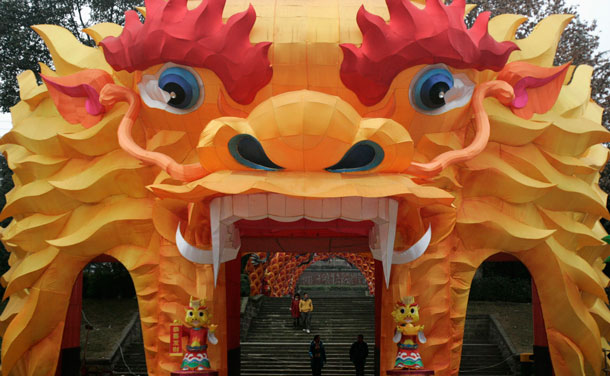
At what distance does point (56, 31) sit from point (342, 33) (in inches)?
194

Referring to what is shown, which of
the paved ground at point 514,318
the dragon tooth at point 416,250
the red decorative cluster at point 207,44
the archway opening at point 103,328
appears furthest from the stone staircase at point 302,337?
the red decorative cluster at point 207,44

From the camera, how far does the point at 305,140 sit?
23.4 ft

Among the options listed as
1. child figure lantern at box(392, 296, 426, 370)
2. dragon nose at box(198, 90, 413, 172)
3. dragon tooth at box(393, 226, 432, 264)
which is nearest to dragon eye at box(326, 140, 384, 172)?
dragon nose at box(198, 90, 413, 172)

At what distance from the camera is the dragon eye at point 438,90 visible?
822 cm

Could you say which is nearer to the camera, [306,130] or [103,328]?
[306,130]

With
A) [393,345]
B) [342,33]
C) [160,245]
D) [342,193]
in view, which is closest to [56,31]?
[160,245]

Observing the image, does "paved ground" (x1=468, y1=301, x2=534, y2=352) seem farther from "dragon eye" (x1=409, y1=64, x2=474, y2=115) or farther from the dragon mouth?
the dragon mouth

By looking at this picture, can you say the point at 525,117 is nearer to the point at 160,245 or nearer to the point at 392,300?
the point at 392,300

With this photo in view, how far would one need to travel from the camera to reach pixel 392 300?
27.9 feet

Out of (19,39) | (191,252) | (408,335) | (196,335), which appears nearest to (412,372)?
(408,335)

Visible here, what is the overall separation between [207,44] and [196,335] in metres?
3.42

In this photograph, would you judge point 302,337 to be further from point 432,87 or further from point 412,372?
point 432,87

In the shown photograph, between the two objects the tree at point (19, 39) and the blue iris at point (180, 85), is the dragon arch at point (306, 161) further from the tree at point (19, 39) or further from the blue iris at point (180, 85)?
the tree at point (19, 39)

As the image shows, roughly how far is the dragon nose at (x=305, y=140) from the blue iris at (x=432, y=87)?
3.57 ft
